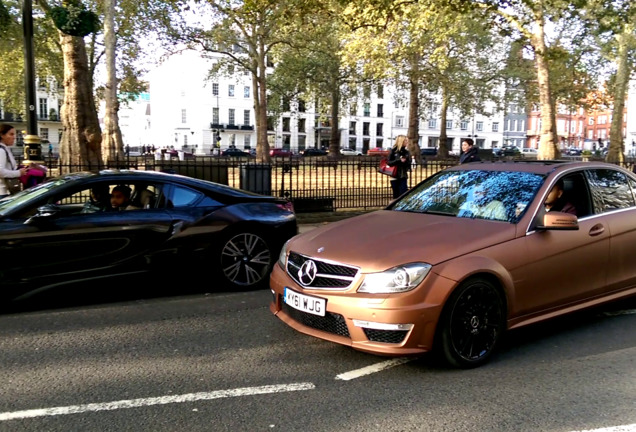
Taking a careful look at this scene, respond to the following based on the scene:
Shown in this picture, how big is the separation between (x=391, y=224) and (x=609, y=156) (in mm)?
28728

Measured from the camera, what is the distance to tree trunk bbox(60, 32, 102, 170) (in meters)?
13.4

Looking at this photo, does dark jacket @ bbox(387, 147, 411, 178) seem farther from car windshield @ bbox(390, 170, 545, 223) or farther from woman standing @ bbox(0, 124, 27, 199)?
woman standing @ bbox(0, 124, 27, 199)

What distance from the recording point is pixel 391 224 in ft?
15.2

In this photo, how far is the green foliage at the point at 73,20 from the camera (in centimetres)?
905

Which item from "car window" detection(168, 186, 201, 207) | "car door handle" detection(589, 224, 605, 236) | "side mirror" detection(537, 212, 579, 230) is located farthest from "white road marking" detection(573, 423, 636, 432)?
"car window" detection(168, 186, 201, 207)

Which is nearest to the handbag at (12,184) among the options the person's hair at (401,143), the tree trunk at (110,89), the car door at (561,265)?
the car door at (561,265)

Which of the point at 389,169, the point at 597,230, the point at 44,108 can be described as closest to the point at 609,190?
the point at 597,230

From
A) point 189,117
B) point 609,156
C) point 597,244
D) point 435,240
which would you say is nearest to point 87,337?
point 435,240

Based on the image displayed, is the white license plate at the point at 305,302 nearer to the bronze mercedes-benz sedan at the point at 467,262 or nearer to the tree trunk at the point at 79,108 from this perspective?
the bronze mercedes-benz sedan at the point at 467,262

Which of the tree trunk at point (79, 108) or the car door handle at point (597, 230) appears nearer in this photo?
the car door handle at point (597, 230)

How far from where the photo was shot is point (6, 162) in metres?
7.26

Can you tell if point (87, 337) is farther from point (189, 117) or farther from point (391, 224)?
point (189, 117)

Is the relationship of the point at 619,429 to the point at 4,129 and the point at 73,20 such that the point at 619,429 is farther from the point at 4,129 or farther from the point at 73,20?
the point at 73,20

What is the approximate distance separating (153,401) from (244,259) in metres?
3.16
